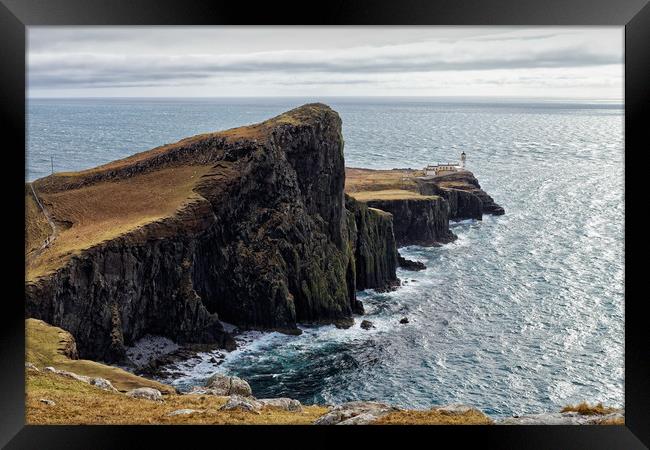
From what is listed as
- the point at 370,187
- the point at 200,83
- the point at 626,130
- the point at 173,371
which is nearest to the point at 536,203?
the point at 370,187

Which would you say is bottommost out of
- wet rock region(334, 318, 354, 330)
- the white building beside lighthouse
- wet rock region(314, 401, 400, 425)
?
wet rock region(334, 318, 354, 330)

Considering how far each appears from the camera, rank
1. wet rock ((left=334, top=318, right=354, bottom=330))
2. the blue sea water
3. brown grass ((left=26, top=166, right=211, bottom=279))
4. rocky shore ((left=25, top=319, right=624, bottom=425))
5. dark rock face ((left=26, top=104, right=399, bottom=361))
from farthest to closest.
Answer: wet rock ((left=334, top=318, right=354, bottom=330)), dark rock face ((left=26, top=104, right=399, bottom=361)), brown grass ((left=26, top=166, right=211, bottom=279)), the blue sea water, rocky shore ((left=25, top=319, right=624, bottom=425))

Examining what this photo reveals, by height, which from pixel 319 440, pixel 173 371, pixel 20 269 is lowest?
pixel 173 371

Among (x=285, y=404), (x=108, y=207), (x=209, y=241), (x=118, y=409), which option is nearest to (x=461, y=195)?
(x=209, y=241)

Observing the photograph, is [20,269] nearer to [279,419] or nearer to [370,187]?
[279,419]

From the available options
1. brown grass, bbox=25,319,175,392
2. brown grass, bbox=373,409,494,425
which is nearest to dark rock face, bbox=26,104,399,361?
brown grass, bbox=25,319,175,392

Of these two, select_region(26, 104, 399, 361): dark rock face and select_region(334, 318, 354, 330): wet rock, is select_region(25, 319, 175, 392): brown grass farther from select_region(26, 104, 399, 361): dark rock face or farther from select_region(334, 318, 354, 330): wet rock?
select_region(334, 318, 354, 330): wet rock

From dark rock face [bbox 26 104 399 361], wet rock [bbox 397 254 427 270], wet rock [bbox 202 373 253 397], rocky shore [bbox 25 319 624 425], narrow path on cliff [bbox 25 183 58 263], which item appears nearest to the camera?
rocky shore [bbox 25 319 624 425]
